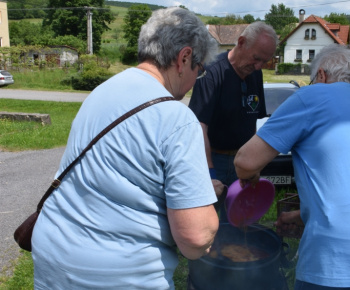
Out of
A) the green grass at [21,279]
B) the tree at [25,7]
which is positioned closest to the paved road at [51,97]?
the green grass at [21,279]

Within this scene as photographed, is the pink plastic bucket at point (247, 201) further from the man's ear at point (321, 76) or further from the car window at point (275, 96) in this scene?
the car window at point (275, 96)

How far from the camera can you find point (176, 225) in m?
1.41

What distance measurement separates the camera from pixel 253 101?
3.15m

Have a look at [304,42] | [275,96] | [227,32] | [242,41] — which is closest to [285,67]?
[304,42]

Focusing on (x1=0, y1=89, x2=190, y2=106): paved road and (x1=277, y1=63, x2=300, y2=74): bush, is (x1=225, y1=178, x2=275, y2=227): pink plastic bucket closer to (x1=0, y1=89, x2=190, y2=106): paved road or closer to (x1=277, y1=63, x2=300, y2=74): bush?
(x1=0, y1=89, x2=190, y2=106): paved road

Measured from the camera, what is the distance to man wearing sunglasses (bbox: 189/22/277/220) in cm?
291

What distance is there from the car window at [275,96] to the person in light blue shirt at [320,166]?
4.15 metres

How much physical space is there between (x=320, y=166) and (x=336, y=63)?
47cm

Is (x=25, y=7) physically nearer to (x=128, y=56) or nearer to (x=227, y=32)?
(x=227, y=32)

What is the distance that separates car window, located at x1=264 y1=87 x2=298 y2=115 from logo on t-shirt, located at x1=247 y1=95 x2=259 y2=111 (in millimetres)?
2669

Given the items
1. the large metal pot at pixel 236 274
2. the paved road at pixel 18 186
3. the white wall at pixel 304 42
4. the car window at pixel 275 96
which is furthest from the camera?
the white wall at pixel 304 42

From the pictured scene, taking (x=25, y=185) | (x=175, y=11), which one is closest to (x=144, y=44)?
(x=175, y=11)

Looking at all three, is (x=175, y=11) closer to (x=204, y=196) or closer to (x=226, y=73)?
(x=204, y=196)

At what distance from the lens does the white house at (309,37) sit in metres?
47.8
